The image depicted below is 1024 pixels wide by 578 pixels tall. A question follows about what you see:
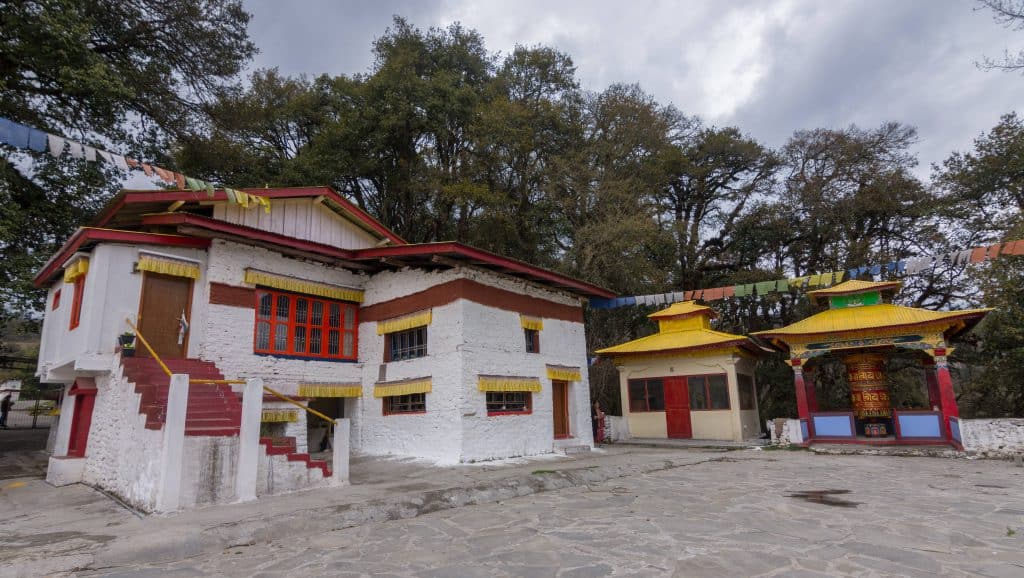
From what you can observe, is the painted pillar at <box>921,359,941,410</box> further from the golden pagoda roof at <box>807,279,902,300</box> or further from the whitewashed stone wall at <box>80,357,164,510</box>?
the whitewashed stone wall at <box>80,357,164,510</box>

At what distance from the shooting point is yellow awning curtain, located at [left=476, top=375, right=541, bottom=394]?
13172 millimetres

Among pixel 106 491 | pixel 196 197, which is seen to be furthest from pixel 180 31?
pixel 106 491

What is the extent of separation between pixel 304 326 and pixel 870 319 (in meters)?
16.7

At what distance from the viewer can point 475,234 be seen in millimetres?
25156

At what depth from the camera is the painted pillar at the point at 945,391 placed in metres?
15.6

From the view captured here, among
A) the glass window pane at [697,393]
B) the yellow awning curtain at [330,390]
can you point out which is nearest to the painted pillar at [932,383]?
the glass window pane at [697,393]

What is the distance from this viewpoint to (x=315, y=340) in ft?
46.4

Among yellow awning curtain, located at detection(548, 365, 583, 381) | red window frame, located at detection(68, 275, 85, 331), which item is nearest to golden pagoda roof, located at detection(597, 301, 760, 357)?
yellow awning curtain, located at detection(548, 365, 583, 381)

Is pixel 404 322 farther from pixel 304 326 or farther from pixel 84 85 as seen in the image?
pixel 84 85

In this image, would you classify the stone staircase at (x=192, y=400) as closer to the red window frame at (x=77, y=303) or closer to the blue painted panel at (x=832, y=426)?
the red window frame at (x=77, y=303)

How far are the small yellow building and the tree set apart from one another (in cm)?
1809

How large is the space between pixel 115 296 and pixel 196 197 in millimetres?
2587

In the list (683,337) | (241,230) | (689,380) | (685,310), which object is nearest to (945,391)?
(689,380)

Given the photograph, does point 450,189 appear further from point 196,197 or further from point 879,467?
point 879,467
